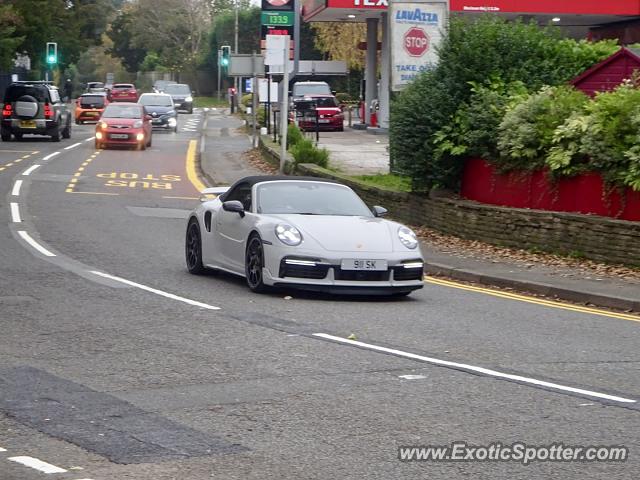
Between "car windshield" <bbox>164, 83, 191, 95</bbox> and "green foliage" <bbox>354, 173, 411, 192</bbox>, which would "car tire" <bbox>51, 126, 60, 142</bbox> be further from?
"car windshield" <bbox>164, 83, 191, 95</bbox>

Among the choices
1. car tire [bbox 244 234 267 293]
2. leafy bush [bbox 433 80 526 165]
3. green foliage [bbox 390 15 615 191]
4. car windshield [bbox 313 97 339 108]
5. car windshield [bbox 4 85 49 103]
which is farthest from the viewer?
car windshield [bbox 313 97 339 108]

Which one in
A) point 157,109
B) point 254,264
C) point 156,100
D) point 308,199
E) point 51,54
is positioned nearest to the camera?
point 254,264

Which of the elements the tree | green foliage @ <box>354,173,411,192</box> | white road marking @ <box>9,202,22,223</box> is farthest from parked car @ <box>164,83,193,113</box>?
white road marking @ <box>9,202,22,223</box>

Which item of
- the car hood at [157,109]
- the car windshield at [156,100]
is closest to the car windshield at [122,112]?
the car hood at [157,109]

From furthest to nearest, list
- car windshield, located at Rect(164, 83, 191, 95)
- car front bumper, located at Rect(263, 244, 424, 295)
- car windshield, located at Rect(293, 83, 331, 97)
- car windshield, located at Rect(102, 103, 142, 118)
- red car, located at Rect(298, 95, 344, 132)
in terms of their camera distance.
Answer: car windshield, located at Rect(164, 83, 191, 95), car windshield, located at Rect(293, 83, 331, 97), red car, located at Rect(298, 95, 344, 132), car windshield, located at Rect(102, 103, 142, 118), car front bumper, located at Rect(263, 244, 424, 295)

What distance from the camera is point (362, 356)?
34.5 feet

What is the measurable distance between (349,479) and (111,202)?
21.4m

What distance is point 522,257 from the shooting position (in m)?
18.3

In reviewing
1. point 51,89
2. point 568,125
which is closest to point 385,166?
point 568,125

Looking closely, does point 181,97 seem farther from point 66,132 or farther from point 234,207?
point 234,207

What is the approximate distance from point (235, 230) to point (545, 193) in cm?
582

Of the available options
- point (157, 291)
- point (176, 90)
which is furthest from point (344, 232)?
point (176, 90)

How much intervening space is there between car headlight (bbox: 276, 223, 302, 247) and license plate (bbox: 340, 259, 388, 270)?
0.57 metres

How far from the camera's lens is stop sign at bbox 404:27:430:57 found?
23.6m
